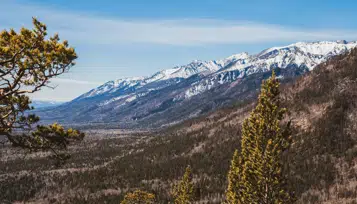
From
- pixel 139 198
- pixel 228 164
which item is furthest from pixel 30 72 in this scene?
pixel 228 164

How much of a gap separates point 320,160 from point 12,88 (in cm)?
6316

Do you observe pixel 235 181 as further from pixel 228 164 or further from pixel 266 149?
pixel 228 164

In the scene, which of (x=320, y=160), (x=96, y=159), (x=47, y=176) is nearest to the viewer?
(x=320, y=160)

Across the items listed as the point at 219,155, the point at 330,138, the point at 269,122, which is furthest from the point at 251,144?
the point at 219,155

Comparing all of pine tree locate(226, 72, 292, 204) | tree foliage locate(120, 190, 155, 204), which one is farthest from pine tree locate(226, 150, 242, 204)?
tree foliage locate(120, 190, 155, 204)

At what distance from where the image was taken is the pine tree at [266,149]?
65.4 ft

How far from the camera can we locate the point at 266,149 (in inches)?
781

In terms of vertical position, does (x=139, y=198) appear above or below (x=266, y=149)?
below

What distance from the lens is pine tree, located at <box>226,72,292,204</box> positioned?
19938 mm

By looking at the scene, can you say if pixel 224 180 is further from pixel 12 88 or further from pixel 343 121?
pixel 12 88

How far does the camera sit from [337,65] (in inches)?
3765

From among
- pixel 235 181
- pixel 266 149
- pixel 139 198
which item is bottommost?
Result: pixel 139 198

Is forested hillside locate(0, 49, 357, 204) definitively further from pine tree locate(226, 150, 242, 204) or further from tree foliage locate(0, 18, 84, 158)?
tree foliage locate(0, 18, 84, 158)

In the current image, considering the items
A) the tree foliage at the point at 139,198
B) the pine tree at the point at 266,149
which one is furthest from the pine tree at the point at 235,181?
the tree foliage at the point at 139,198
